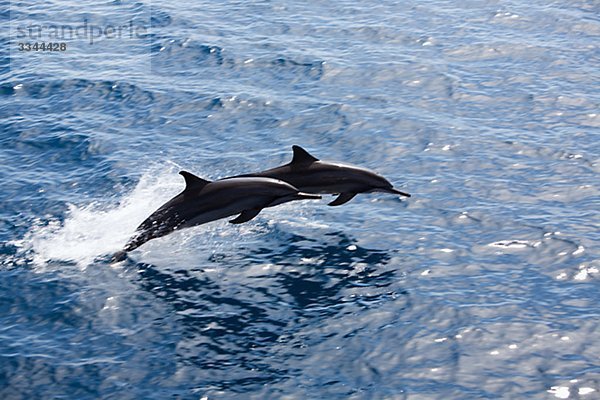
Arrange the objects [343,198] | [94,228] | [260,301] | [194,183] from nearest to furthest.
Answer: [260,301] → [194,183] → [343,198] → [94,228]

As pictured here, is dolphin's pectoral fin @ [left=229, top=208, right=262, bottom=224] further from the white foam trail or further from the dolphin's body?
the white foam trail

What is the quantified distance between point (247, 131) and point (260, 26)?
12.1 metres

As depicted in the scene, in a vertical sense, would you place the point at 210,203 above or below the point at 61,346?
above

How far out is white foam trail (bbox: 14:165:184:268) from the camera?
24141 mm

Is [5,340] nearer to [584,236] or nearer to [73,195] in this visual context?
[73,195]

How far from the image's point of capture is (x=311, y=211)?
26.6 meters

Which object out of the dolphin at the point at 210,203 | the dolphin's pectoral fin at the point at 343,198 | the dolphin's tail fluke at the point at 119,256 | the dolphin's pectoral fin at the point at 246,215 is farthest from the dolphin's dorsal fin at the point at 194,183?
the dolphin's pectoral fin at the point at 343,198

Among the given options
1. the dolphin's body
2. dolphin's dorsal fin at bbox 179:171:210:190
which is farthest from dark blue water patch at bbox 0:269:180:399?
the dolphin's body

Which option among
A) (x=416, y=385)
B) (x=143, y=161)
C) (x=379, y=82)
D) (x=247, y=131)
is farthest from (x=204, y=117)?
(x=416, y=385)

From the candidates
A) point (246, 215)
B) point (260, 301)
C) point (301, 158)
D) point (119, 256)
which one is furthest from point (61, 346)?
point (301, 158)

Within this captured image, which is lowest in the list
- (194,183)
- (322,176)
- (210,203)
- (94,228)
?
(94,228)

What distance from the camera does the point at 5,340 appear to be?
2039cm

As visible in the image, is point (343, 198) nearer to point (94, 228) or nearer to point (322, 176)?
point (322, 176)

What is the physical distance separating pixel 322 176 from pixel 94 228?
6.42 m
